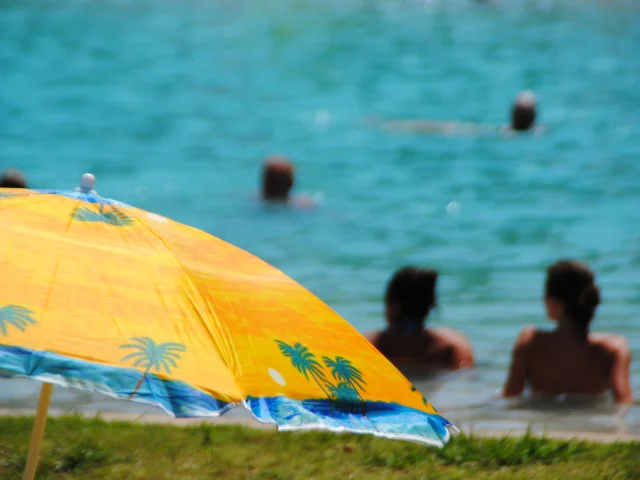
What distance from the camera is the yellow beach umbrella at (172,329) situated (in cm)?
266

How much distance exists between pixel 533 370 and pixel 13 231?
3935 mm

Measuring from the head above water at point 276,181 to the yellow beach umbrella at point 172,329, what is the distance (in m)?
10.6

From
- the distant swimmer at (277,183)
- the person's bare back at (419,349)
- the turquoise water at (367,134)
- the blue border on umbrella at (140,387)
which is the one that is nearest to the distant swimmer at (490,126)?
the turquoise water at (367,134)

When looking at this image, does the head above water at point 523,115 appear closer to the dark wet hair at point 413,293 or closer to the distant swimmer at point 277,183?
the distant swimmer at point 277,183

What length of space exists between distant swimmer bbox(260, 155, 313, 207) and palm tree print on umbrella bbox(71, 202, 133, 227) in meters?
10.6

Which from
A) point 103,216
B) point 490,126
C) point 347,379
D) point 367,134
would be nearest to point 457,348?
point 347,379

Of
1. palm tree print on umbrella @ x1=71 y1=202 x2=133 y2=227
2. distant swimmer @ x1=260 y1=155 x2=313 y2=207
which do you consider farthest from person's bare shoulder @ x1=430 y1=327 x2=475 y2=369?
distant swimmer @ x1=260 y1=155 x2=313 y2=207

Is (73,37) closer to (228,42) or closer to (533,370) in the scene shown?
(228,42)

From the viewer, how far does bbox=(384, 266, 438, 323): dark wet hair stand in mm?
6602

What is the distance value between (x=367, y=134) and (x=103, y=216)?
20850mm

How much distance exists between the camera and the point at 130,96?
31.2m

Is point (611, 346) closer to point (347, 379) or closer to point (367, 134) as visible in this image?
point (347, 379)

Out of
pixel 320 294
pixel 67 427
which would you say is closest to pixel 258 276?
pixel 67 427

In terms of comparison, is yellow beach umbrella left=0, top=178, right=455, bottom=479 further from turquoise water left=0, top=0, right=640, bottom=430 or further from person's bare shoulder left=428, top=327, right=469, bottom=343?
person's bare shoulder left=428, top=327, right=469, bottom=343
